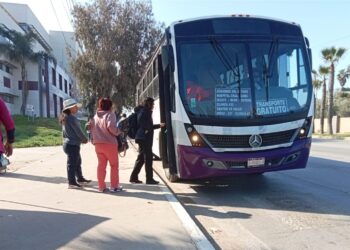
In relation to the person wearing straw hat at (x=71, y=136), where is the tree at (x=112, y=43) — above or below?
above

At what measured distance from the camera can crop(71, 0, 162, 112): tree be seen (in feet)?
135

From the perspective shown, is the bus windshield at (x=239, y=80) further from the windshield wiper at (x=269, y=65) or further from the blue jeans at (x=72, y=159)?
the blue jeans at (x=72, y=159)

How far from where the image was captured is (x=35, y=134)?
125 feet

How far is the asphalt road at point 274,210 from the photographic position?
20.6ft

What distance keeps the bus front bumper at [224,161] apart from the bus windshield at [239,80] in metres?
0.65

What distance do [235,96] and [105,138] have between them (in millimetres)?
2535

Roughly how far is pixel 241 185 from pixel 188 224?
14.8 ft

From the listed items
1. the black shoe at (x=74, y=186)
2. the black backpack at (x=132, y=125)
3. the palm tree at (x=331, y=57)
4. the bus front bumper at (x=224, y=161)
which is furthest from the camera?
the palm tree at (x=331, y=57)

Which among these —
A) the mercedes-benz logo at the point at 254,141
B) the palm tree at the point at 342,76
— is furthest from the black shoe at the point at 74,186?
the palm tree at the point at 342,76

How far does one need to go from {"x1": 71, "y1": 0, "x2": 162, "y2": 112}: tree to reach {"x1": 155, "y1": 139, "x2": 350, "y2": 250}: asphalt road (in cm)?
3040

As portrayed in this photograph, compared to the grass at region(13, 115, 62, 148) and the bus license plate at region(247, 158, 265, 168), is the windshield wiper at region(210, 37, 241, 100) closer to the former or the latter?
the bus license plate at region(247, 158, 265, 168)

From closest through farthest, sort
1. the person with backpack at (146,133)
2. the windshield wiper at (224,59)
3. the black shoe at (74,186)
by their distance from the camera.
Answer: the windshield wiper at (224,59)
the black shoe at (74,186)
the person with backpack at (146,133)

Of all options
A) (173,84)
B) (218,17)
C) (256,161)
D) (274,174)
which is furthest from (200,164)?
(274,174)

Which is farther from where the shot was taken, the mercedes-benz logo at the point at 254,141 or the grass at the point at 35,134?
the grass at the point at 35,134
